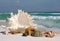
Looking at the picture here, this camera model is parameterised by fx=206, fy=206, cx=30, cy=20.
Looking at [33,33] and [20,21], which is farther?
[20,21]

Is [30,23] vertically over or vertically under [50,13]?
over

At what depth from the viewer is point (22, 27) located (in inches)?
147

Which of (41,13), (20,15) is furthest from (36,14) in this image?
(20,15)

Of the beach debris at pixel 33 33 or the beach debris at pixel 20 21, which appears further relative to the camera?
the beach debris at pixel 20 21

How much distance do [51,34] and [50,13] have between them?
26.5 feet

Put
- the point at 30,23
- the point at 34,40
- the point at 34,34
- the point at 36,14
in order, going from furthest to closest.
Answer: the point at 36,14, the point at 30,23, the point at 34,34, the point at 34,40

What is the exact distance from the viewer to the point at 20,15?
12.6 ft

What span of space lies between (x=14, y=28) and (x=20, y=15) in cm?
32

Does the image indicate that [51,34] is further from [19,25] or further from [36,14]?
[36,14]

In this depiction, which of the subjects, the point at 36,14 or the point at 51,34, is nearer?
the point at 51,34

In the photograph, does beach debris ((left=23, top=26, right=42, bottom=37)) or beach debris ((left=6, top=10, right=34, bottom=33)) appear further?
beach debris ((left=6, top=10, right=34, bottom=33))

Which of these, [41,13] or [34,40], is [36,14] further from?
[34,40]

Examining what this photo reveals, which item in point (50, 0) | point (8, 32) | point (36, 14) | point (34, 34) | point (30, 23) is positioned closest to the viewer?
point (34, 34)

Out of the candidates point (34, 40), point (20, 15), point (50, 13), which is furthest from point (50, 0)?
point (34, 40)
